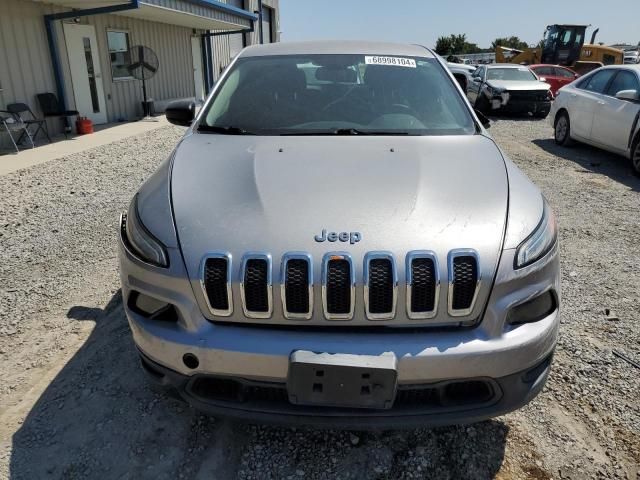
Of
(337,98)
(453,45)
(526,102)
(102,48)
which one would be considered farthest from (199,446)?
(453,45)

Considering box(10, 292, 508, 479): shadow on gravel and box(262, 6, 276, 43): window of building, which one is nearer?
box(10, 292, 508, 479): shadow on gravel

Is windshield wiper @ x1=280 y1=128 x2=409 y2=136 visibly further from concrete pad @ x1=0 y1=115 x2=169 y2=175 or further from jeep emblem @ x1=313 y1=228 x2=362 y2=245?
concrete pad @ x1=0 y1=115 x2=169 y2=175

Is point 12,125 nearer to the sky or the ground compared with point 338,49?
nearer to the ground

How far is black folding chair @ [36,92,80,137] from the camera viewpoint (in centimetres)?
998

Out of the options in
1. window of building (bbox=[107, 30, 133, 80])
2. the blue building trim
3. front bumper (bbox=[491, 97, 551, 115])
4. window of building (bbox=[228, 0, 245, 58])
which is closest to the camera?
window of building (bbox=[107, 30, 133, 80])

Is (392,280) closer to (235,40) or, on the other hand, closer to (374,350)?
(374,350)

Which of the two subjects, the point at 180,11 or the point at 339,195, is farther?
the point at 180,11

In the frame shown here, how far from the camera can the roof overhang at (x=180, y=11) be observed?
33.9ft

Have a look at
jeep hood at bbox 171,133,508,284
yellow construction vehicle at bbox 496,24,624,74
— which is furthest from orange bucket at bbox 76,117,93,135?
yellow construction vehicle at bbox 496,24,624,74

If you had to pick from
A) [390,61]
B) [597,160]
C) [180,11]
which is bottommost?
[597,160]

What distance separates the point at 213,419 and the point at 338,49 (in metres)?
2.52

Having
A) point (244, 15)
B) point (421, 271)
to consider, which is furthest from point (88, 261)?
point (244, 15)

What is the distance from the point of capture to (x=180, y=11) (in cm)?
1251

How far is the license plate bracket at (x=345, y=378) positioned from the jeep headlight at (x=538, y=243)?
628 millimetres
